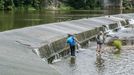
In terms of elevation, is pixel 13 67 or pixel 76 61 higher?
pixel 13 67

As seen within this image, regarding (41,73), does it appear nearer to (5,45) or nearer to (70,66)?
(5,45)

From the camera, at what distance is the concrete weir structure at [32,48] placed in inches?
616

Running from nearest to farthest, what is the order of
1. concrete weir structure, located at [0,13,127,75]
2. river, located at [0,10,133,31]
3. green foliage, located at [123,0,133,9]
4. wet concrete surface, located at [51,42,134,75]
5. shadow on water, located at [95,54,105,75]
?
concrete weir structure, located at [0,13,127,75] < wet concrete surface, located at [51,42,134,75] < shadow on water, located at [95,54,105,75] < river, located at [0,10,133,31] < green foliage, located at [123,0,133,9]

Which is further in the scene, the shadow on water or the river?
the river

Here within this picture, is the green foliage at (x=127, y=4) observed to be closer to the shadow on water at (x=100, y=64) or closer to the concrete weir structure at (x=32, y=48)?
the concrete weir structure at (x=32, y=48)

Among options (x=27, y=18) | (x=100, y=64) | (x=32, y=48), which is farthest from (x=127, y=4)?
(x=32, y=48)

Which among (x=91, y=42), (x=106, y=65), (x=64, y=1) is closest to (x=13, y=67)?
(x=106, y=65)

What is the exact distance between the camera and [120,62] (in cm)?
2669

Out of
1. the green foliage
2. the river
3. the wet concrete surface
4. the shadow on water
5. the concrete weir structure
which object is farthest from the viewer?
the green foliage

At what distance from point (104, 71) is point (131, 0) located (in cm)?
11811

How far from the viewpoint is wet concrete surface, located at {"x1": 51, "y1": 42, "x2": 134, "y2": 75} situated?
2306cm

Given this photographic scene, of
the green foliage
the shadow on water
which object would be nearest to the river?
the shadow on water

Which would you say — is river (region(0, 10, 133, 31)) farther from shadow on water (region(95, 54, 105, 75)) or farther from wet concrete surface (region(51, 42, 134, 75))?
shadow on water (region(95, 54, 105, 75))

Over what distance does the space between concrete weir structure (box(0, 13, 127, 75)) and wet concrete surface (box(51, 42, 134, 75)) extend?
120 centimetres
